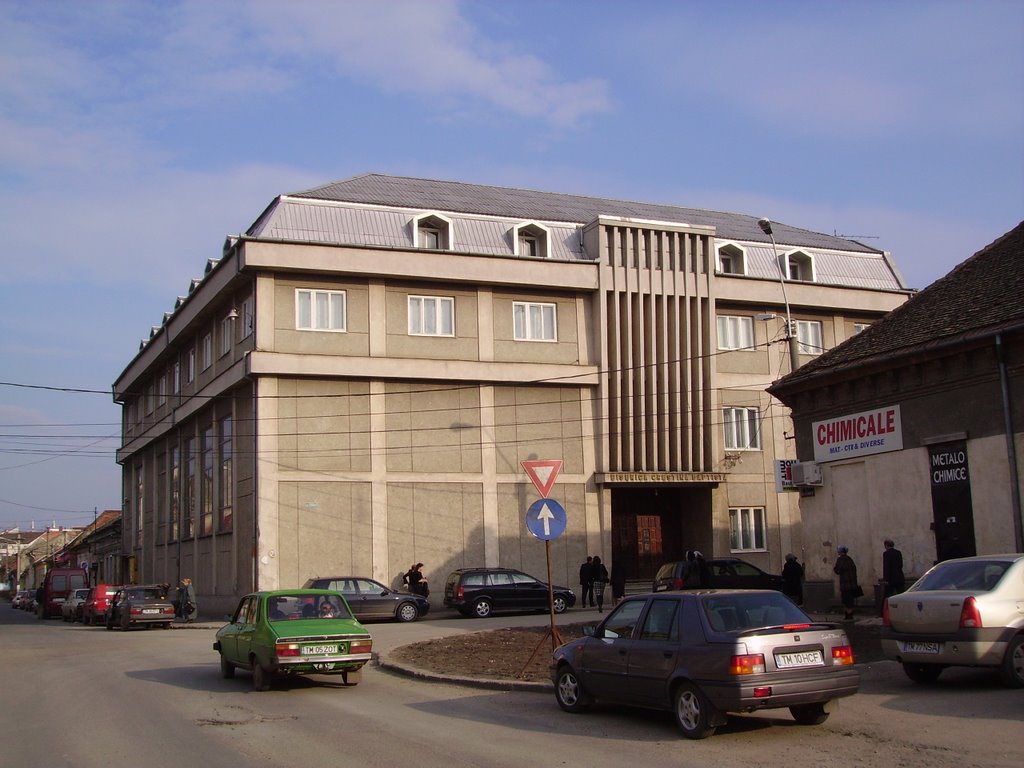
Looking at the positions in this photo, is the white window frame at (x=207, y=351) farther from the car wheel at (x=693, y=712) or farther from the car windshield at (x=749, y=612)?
the car wheel at (x=693, y=712)

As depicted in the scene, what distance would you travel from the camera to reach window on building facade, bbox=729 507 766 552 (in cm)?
4069

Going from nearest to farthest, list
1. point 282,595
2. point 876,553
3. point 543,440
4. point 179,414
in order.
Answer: point 282,595 → point 876,553 → point 543,440 → point 179,414

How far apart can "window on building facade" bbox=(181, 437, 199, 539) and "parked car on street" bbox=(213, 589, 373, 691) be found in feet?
95.8

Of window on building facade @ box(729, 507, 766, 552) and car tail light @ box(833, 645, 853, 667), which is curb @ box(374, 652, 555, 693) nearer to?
car tail light @ box(833, 645, 853, 667)

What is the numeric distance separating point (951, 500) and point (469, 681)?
999cm

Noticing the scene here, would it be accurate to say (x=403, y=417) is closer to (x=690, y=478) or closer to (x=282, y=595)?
(x=690, y=478)

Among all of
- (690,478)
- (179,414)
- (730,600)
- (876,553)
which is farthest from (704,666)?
(179,414)

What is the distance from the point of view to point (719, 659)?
9.89m

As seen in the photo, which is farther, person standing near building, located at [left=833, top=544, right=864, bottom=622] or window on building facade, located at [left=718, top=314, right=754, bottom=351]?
window on building facade, located at [left=718, top=314, right=754, bottom=351]

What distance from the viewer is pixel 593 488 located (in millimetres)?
38531

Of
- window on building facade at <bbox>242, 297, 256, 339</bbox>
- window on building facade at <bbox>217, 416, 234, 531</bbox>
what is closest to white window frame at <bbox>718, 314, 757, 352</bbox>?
window on building facade at <bbox>242, 297, 256, 339</bbox>

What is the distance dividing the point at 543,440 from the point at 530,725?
2687 cm

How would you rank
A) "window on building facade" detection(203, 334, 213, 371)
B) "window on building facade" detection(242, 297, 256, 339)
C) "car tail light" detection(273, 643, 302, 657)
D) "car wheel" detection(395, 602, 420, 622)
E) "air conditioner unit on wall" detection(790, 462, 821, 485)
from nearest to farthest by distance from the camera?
"car tail light" detection(273, 643, 302, 657)
"air conditioner unit on wall" detection(790, 462, 821, 485)
"car wheel" detection(395, 602, 420, 622)
"window on building facade" detection(242, 297, 256, 339)
"window on building facade" detection(203, 334, 213, 371)

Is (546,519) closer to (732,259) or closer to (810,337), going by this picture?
(732,259)
